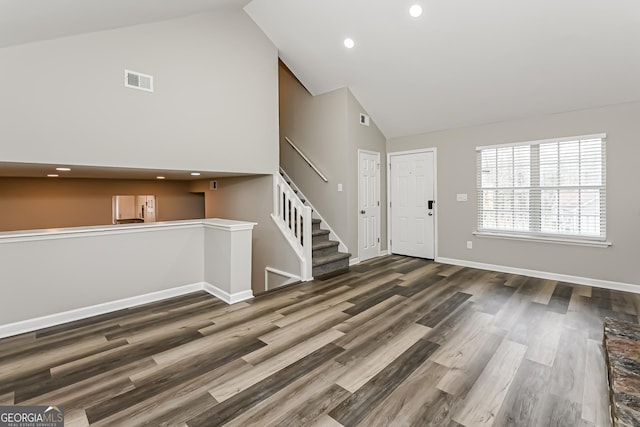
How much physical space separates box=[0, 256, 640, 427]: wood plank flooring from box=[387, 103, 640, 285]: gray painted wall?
0.62 meters

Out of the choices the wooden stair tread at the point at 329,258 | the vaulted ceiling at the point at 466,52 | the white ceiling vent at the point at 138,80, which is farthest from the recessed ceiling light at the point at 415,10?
the wooden stair tread at the point at 329,258

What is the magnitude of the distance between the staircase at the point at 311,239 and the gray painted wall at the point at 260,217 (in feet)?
0.52

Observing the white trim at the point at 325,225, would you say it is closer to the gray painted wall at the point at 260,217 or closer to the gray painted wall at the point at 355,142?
the gray painted wall at the point at 355,142

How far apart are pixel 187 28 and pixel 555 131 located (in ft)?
17.4

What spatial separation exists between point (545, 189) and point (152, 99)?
5.56m

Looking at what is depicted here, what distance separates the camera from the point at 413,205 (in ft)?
20.2

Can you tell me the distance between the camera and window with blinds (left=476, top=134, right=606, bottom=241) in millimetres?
4285

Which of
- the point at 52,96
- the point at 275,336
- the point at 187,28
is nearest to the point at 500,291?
the point at 275,336

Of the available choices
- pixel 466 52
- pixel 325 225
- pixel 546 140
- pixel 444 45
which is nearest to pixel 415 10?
pixel 444 45

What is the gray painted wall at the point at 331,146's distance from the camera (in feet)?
18.2

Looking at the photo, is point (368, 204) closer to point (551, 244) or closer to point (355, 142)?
point (355, 142)

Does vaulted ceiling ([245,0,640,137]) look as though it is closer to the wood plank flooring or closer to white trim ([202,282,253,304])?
the wood plank flooring

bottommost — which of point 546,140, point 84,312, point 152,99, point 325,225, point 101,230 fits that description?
point 84,312

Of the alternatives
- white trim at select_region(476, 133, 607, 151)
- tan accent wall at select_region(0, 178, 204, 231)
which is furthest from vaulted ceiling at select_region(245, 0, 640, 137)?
tan accent wall at select_region(0, 178, 204, 231)
